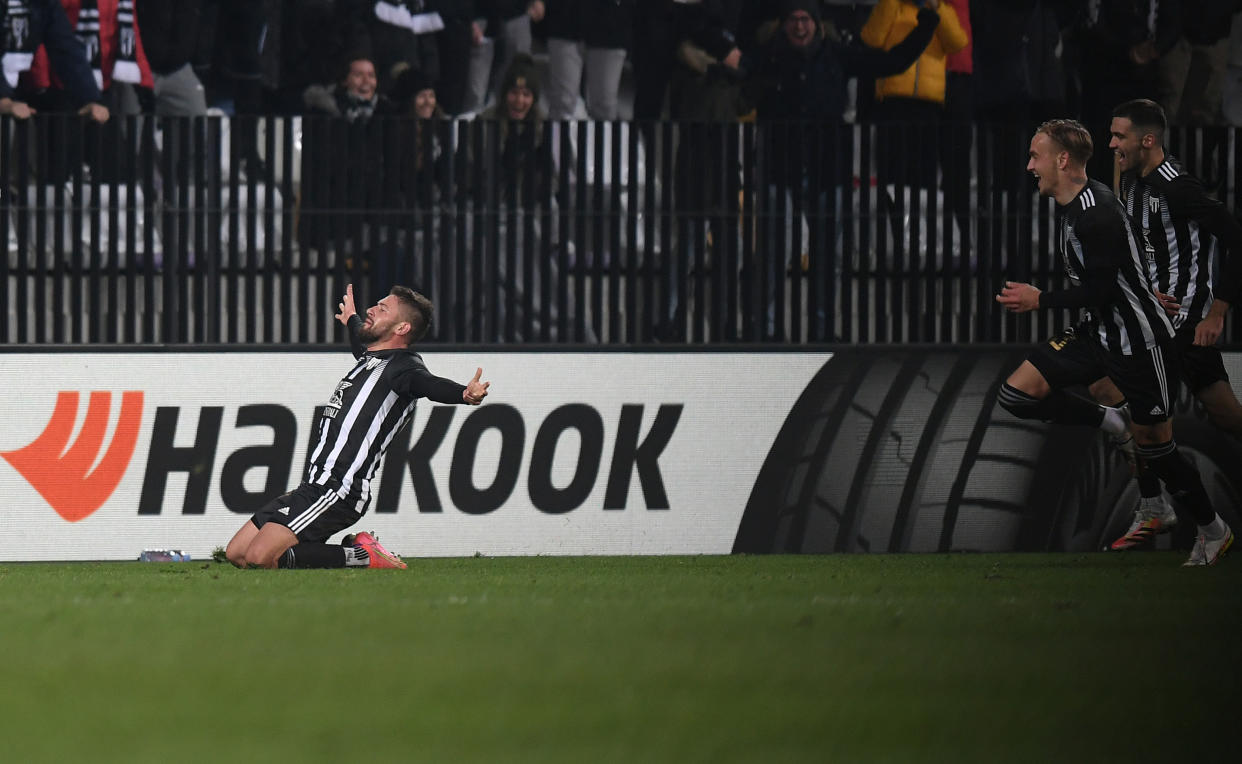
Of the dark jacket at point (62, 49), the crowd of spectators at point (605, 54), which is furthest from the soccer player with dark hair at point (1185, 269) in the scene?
the dark jacket at point (62, 49)

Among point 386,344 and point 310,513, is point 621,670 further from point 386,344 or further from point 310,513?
point 386,344

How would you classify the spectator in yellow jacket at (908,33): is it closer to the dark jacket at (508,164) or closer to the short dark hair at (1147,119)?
the dark jacket at (508,164)

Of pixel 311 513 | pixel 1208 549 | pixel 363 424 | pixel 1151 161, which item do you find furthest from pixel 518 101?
pixel 1208 549

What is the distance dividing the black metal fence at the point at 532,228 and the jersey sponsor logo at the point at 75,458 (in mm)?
533

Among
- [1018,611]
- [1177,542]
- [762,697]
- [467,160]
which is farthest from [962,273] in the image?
[762,697]

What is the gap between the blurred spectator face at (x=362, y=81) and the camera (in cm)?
1105

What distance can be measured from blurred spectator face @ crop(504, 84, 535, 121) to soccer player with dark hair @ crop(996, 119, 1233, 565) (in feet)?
11.6

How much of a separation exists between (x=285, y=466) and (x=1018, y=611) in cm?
477

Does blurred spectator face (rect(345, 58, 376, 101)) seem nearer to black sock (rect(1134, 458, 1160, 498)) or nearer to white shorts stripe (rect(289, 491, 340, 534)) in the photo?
white shorts stripe (rect(289, 491, 340, 534))

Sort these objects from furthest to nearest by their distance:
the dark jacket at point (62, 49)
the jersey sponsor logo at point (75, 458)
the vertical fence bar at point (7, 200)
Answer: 1. the dark jacket at point (62, 49)
2. the vertical fence bar at point (7, 200)
3. the jersey sponsor logo at point (75, 458)

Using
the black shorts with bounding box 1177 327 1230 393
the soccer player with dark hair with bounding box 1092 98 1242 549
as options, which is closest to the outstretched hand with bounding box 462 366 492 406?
the soccer player with dark hair with bounding box 1092 98 1242 549

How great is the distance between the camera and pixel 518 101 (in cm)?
1092

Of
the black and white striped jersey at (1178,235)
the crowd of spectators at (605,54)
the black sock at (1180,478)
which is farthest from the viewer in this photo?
the crowd of spectators at (605,54)

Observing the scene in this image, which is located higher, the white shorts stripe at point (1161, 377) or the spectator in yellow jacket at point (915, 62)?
the spectator in yellow jacket at point (915, 62)
